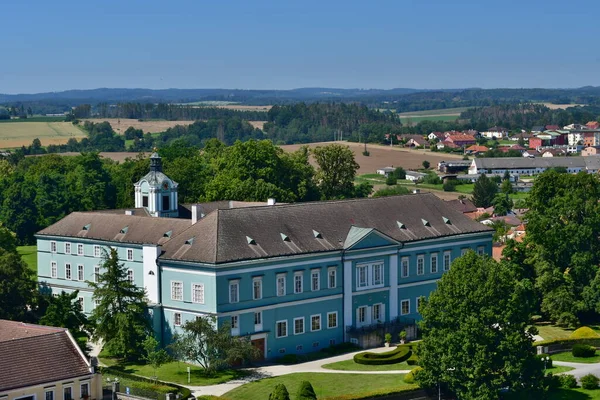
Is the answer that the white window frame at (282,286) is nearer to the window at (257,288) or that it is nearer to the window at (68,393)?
the window at (257,288)

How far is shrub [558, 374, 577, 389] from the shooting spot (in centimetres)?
6000

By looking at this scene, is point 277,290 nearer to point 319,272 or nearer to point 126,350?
point 319,272

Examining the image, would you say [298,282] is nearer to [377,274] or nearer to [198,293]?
[198,293]

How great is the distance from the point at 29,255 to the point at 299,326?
41.7 meters

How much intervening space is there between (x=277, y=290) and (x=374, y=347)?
7.89 metres

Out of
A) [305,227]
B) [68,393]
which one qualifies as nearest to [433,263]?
[305,227]

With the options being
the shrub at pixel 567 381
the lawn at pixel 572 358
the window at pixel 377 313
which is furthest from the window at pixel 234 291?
the lawn at pixel 572 358

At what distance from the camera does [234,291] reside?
6400cm

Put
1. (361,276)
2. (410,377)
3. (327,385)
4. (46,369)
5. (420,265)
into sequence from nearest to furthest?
(46,369) < (327,385) < (410,377) < (361,276) < (420,265)

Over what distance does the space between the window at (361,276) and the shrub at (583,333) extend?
529 inches

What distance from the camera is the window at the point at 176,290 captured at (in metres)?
65.1

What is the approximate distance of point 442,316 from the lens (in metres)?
56.2

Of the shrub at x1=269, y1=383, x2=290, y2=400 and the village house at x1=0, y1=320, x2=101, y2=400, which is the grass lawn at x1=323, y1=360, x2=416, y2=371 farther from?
the village house at x1=0, y1=320, x2=101, y2=400

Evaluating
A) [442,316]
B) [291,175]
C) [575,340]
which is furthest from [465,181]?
[442,316]
